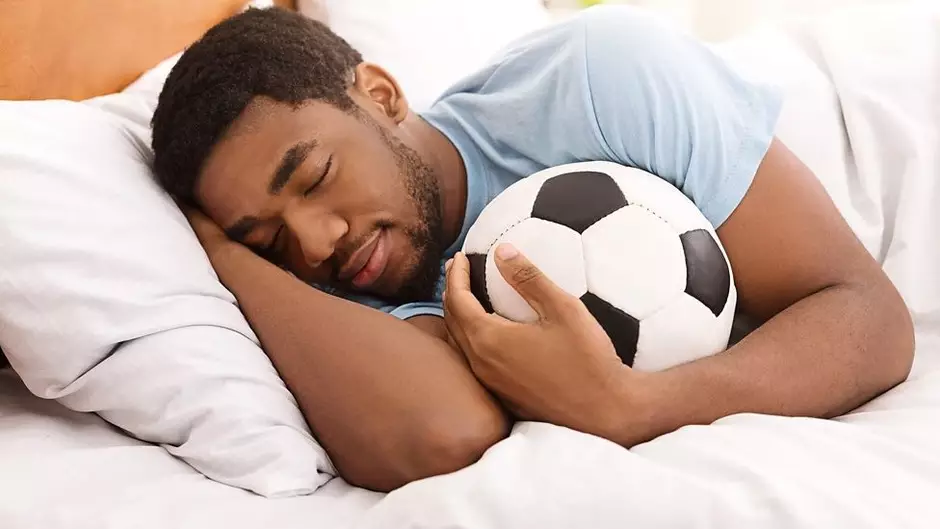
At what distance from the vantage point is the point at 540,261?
793 mm

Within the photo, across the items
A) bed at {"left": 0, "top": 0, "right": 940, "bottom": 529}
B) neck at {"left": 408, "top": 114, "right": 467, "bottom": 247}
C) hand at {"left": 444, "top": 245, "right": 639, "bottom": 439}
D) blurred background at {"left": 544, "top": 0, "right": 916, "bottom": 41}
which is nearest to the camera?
bed at {"left": 0, "top": 0, "right": 940, "bottom": 529}

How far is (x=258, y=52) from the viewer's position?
1.05m

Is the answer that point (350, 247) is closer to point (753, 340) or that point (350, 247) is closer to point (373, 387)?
point (373, 387)

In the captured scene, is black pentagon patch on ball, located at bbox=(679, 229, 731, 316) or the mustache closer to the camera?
black pentagon patch on ball, located at bbox=(679, 229, 731, 316)

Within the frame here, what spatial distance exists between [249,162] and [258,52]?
0.54 ft

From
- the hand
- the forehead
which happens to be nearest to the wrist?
the hand

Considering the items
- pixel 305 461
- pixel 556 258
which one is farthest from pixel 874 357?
pixel 305 461

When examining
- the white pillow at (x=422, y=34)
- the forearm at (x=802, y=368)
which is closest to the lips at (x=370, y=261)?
the forearm at (x=802, y=368)

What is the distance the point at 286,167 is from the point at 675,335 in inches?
20.3

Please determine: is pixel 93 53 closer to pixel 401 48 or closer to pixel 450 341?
pixel 401 48

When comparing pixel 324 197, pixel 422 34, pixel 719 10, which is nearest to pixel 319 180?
pixel 324 197

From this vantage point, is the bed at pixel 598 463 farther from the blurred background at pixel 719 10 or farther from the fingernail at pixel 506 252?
the blurred background at pixel 719 10

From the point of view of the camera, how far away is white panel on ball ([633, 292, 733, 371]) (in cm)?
77

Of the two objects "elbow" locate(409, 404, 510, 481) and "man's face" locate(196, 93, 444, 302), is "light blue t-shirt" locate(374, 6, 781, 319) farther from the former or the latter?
"elbow" locate(409, 404, 510, 481)
